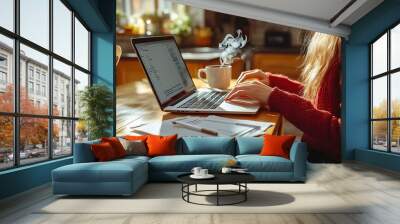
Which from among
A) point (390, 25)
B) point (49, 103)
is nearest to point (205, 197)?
point (49, 103)

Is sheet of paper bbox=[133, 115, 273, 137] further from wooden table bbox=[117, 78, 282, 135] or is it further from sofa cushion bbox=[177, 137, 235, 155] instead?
sofa cushion bbox=[177, 137, 235, 155]

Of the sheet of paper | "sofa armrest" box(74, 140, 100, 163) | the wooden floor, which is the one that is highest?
the sheet of paper

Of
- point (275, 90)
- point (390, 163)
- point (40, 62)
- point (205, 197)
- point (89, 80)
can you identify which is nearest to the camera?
point (205, 197)

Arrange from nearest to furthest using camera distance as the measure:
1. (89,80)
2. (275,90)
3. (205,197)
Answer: (205,197), (275,90), (89,80)

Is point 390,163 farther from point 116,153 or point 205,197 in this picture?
point 116,153

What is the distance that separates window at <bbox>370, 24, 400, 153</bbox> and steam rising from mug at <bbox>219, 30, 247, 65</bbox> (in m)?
2.65

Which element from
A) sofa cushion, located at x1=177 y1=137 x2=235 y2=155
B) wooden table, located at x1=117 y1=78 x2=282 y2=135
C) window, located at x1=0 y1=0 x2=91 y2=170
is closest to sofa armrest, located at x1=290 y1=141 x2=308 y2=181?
sofa cushion, located at x1=177 y1=137 x2=235 y2=155

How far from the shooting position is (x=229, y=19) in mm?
8047

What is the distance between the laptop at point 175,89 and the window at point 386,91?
8.18 feet

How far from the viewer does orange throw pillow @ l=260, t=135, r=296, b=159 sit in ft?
20.0

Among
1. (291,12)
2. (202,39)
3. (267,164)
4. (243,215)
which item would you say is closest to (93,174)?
(243,215)

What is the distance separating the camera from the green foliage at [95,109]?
7.31m

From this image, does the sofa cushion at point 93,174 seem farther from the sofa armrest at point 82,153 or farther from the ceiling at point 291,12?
the ceiling at point 291,12

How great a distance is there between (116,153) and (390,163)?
15.5ft
